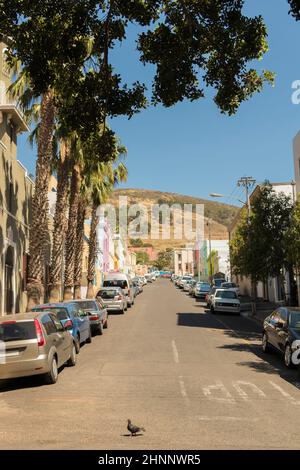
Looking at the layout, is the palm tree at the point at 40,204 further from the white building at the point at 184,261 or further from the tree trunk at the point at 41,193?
the white building at the point at 184,261

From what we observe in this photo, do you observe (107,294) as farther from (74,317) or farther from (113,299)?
(74,317)

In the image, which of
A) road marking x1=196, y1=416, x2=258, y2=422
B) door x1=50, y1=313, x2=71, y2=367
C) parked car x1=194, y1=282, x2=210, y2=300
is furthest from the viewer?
parked car x1=194, y1=282, x2=210, y2=300

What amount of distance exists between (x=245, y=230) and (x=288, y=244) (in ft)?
33.5

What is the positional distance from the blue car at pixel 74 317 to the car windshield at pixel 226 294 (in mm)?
15817

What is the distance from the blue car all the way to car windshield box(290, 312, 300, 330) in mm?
6071

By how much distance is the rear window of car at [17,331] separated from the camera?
36.1 feet

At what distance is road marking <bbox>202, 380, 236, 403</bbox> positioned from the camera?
31.5ft

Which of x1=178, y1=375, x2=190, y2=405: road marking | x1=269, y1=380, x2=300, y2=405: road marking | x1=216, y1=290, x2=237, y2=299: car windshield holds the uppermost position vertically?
x1=216, y1=290, x2=237, y2=299: car windshield

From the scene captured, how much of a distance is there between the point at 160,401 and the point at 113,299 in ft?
69.9

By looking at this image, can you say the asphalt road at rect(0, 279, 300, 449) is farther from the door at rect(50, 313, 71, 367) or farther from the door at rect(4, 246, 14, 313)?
the door at rect(4, 246, 14, 313)

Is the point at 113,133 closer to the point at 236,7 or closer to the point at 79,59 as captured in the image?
the point at 79,59

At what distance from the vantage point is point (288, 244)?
1931cm

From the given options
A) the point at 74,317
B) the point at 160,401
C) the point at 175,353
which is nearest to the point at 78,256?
the point at 74,317

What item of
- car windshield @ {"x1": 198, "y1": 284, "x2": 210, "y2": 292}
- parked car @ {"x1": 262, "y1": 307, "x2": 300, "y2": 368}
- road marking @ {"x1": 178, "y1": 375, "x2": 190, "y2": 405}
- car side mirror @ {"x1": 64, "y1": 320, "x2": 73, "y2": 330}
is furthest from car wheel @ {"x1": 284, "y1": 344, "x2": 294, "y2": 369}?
car windshield @ {"x1": 198, "y1": 284, "x2": 210, "y2": 292}
